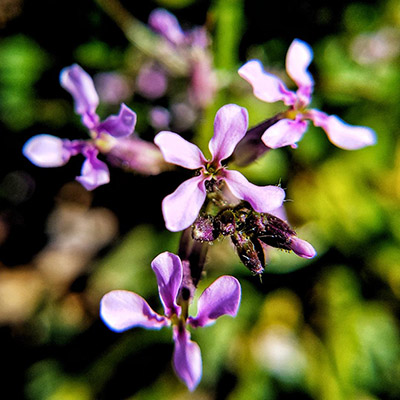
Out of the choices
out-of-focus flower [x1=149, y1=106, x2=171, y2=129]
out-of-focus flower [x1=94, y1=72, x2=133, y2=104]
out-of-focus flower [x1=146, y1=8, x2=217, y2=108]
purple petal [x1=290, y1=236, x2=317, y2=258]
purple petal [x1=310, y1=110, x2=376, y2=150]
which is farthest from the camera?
out-of-focus flower [x1=94, y1=72, x2=133, y2=104]

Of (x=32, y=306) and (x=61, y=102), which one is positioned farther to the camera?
(x=32, y=306)

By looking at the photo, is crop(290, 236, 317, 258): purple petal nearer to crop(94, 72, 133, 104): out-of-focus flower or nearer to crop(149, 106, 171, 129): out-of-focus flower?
crop(149, 106, 171, 129): out-of-focus flower

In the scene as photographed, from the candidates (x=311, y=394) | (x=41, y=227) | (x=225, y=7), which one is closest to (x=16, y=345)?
(x=41, y=227)

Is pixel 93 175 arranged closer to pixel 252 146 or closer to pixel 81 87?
pixel 81 87

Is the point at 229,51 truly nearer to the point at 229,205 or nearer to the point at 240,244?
the point at 229,205

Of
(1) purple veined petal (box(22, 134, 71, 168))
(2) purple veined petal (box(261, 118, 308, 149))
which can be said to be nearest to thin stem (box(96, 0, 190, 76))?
(1) purple veined petal (box(22, 134, 71, 168))

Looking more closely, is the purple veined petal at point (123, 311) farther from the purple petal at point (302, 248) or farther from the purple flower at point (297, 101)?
the purple flower at point (297, 101)

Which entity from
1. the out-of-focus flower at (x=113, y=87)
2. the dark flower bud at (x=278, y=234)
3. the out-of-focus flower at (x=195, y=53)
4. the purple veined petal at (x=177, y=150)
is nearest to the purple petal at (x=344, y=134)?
the dark flower bud at (x=278, y=234)
